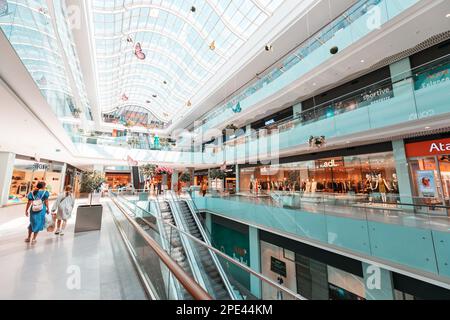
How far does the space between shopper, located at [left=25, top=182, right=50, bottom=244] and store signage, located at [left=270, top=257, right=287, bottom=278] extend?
8.63 metres

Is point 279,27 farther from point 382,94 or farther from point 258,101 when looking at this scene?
point 382,94

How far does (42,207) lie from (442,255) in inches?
335

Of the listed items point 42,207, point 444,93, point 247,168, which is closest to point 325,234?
point 444,93

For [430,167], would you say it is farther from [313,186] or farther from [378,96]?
[313,186]

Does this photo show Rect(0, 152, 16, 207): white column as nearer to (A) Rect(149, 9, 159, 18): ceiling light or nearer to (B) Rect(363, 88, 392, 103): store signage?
(A) Rect(149, 9, 159, 18): ceiling light

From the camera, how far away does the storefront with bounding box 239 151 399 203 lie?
26.8 ft

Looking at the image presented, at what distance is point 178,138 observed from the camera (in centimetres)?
2758

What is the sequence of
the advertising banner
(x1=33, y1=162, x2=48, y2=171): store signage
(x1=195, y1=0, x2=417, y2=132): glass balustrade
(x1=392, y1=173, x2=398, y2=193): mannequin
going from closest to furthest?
(x1=195, y1=0, x2=417, y2=132): glass balustrade < the advertising banner < (x1=392, y1=173, x2=398, y2=193): mannequin < (x1=33, y1=162, x2=48, y2=171): store signage

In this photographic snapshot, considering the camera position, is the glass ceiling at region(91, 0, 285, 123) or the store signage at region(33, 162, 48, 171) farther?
the store signage at region(33, 162, 48, 171)

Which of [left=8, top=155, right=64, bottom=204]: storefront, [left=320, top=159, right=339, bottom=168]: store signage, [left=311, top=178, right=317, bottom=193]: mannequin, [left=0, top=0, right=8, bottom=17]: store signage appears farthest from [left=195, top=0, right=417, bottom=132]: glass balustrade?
[left=8, top=155, right=64, bottom=204]: storefront

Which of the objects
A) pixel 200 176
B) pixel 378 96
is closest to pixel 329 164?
pixel 378 96

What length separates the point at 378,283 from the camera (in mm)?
5727

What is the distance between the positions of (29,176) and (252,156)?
583 inches
